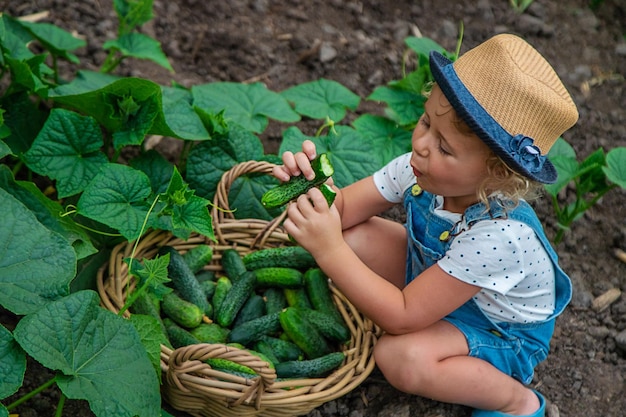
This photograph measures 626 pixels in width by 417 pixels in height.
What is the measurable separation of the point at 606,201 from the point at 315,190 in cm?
241

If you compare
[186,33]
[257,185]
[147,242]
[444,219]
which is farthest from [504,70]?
[186,33]

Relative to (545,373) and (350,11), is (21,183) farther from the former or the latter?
(350,11)

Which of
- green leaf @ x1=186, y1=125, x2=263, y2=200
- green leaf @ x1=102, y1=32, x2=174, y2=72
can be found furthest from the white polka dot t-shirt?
green leaf @ x1=102, y1=32, x2=174, y2=72

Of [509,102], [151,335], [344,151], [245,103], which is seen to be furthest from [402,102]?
[151,335]

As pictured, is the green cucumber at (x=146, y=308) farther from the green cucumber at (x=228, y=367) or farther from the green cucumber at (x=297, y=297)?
the green cucumber at (x=297, y=297)

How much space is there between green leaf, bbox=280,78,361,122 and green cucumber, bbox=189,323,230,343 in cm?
135

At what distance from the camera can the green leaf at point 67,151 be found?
11.5 ft

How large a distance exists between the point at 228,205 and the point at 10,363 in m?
1.51

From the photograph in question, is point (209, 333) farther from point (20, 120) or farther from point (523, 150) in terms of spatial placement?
point (523, 150)

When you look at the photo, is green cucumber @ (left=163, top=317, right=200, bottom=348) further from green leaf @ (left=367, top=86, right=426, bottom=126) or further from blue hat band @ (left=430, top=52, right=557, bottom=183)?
green leaf @ (left=367, top=86, right=426, bottom=126)

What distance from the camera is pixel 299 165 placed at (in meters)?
3.20

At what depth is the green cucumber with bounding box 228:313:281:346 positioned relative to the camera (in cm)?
352

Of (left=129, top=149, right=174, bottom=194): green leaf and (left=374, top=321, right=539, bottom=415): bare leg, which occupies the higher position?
(left=129, top=149, right=174, bottom=194): green leaf

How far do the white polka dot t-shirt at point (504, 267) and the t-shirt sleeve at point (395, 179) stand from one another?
262 millimetres
